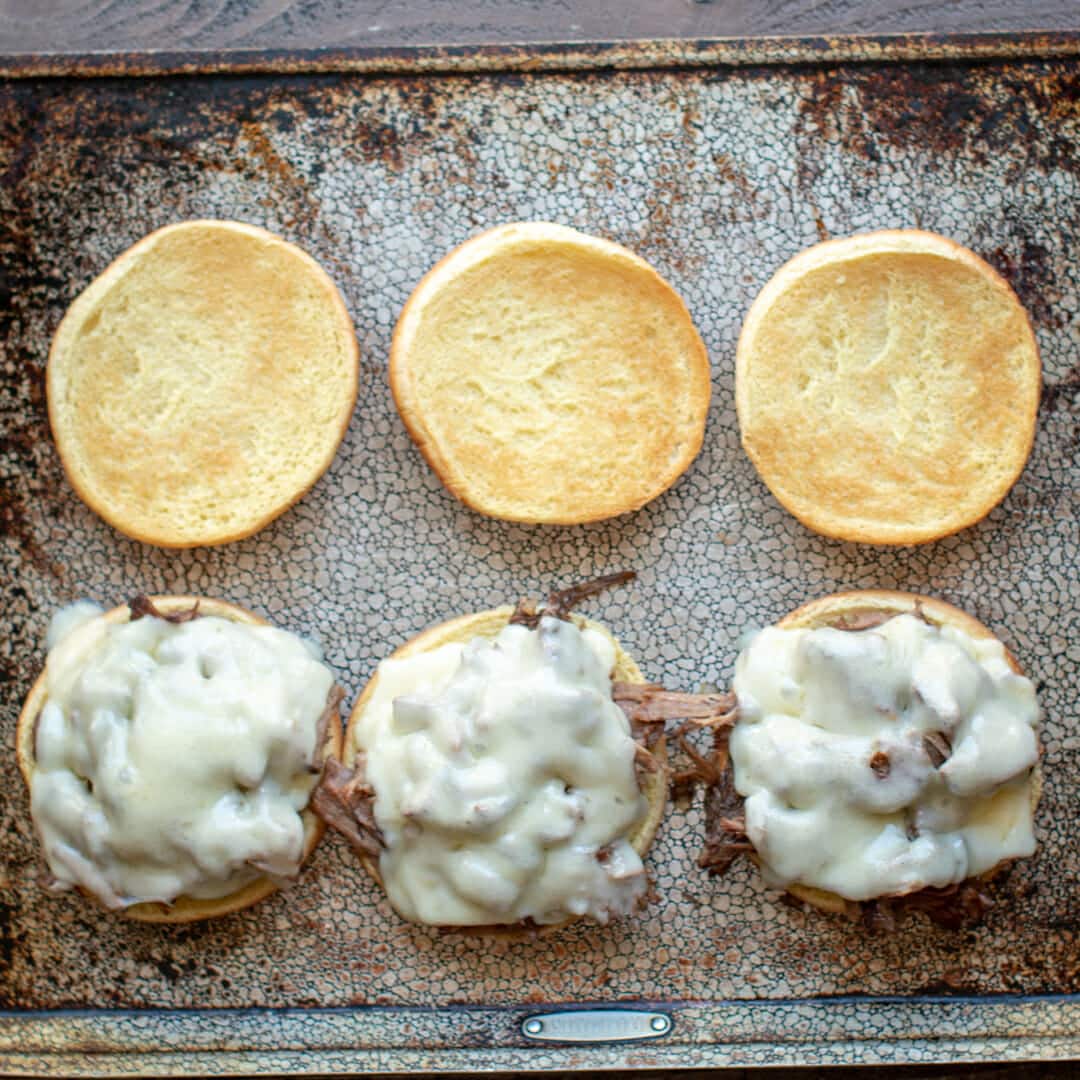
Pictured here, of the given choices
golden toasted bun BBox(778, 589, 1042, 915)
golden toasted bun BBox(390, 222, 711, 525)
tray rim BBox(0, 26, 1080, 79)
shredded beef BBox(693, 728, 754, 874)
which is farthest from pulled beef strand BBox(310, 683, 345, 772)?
tray rim BBox(0, 26, 1080, 79)

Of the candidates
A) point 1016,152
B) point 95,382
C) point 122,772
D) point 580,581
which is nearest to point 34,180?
point 95,382

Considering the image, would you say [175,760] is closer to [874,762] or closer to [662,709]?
[662,709]

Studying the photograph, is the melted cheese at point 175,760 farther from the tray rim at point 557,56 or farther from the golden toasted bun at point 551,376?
the tray rim at point 557,56

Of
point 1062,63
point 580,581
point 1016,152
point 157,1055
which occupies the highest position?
point 1062,63

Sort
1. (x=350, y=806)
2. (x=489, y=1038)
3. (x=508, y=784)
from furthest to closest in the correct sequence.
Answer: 1. (x=489, y=1038)
2. (x=350, y=806)
3. (x=508, y=784)

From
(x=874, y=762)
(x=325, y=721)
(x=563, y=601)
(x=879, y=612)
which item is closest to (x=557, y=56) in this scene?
(x=563, y=601)

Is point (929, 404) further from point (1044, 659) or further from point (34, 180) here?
point (34, 180)
